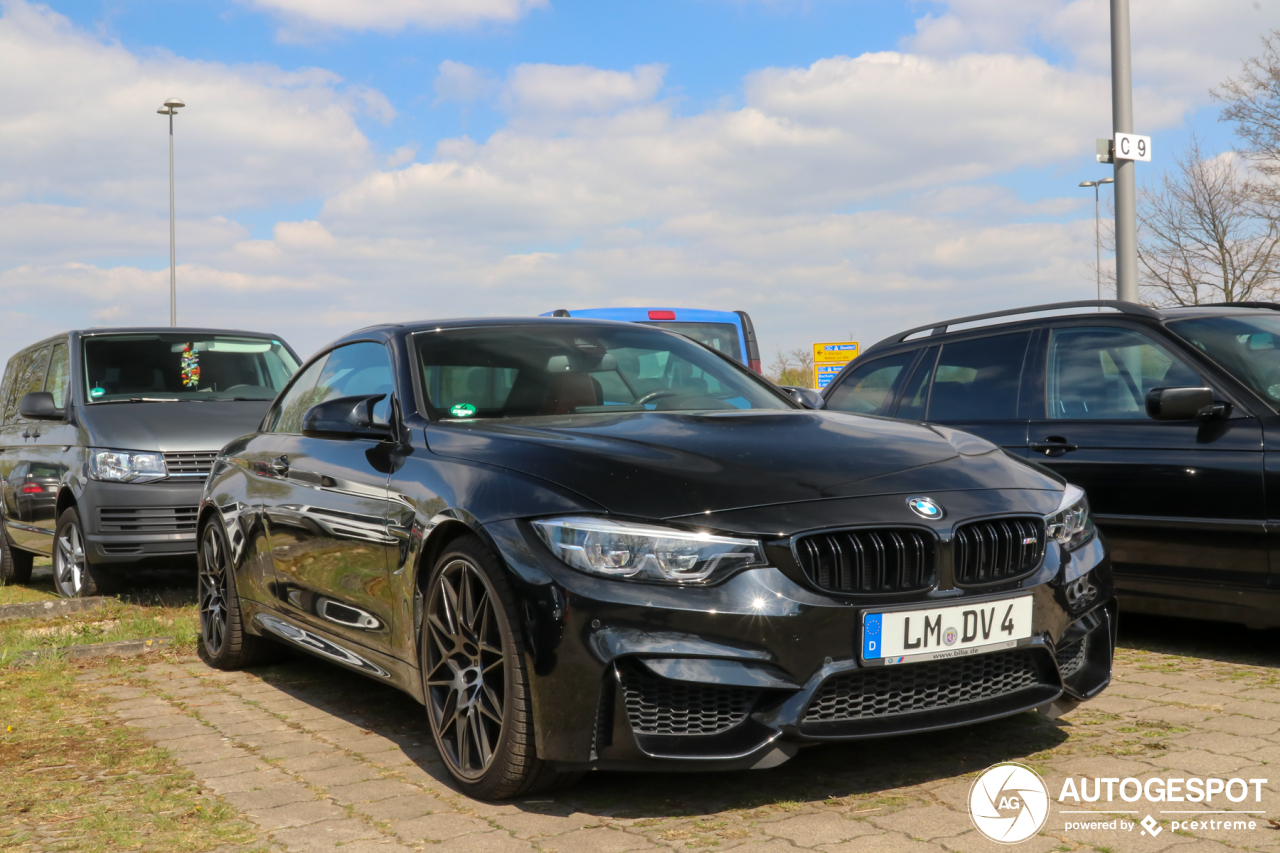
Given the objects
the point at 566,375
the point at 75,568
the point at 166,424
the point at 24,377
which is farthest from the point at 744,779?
the point at 24,377

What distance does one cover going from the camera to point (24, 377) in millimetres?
10812

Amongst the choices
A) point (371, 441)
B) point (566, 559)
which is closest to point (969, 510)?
point (566, 559)

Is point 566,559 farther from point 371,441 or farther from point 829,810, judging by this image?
point 371,441

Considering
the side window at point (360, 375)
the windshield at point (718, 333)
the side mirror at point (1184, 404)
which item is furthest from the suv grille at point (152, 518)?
the windshield at point (718, 333)

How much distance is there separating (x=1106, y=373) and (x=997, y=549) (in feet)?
8.92

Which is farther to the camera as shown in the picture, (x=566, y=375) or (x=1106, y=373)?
(x=1106, y=373)

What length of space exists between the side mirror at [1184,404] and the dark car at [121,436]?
585 centimetres

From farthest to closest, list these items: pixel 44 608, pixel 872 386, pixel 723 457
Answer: pixel 44 608, pixel 872 386, pixel 723 457

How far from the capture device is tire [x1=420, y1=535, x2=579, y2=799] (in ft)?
11.8

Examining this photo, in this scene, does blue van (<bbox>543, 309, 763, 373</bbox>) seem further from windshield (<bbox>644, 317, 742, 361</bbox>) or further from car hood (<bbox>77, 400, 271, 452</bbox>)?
car hood (<bbox>77, 400, 271, 452</bbox>)

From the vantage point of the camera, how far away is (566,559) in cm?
347

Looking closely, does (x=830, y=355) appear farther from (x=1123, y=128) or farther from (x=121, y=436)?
(x=121, y=436)

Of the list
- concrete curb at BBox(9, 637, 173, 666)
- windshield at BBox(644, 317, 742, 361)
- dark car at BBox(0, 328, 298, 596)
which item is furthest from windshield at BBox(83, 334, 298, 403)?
windshield at BBox(644, 317, 742, 361)

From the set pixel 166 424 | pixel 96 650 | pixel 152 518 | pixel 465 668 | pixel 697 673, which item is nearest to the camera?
pixel 697 673
